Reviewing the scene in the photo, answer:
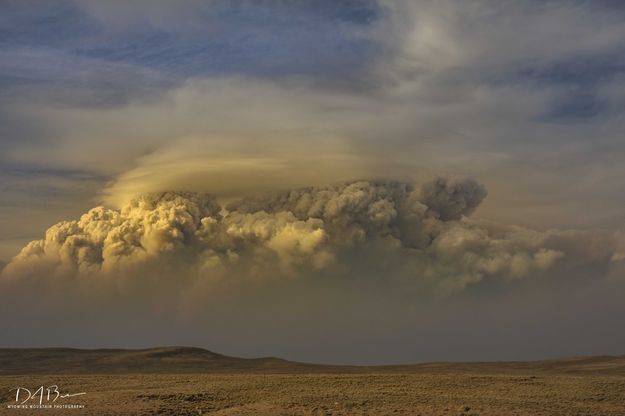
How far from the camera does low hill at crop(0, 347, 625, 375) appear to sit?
86875mm

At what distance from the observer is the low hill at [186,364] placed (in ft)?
285

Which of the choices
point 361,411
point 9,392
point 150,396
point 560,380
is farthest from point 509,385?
point 9,392

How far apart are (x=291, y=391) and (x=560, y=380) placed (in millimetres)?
22653

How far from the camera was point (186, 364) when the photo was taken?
340 ft

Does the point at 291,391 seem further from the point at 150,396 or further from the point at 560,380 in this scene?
the point at 560,380

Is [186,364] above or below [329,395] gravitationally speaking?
above

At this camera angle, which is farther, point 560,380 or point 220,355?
point 220,355

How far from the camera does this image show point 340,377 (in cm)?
6028

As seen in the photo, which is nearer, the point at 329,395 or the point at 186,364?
A: the point at 329,395

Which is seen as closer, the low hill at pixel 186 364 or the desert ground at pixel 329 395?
the desert ground at pixel 329 395

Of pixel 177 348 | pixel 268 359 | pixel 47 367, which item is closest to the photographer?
pixel 47 367

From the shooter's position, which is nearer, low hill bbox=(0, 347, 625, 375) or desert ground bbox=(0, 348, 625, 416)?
desert ground bbox=(0, 348, 625, 416)

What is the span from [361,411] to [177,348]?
83678 millimetres

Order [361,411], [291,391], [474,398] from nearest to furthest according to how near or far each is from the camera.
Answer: [361,411] → [474,398] → [291,391]
